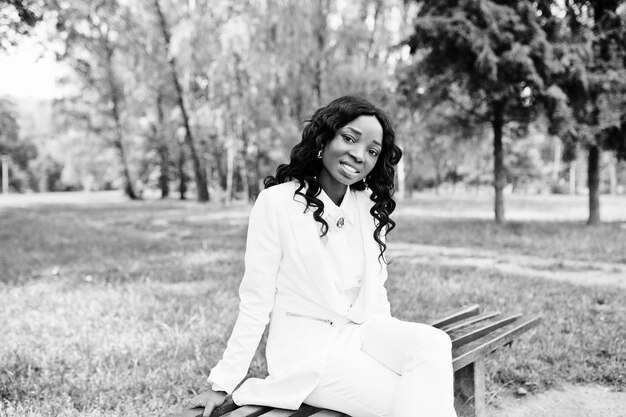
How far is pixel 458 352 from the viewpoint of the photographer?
7.64ft

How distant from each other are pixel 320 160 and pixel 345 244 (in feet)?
1.31

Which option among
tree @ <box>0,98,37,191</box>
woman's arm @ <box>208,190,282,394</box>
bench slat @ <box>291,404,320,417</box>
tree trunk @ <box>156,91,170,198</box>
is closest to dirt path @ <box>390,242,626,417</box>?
bench slat @ <box>291,404,320,417</box>

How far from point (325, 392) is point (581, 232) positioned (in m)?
10.1

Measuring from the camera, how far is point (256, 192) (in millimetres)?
4500

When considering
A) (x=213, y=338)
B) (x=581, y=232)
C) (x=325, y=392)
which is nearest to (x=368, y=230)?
(x=325, y=392)

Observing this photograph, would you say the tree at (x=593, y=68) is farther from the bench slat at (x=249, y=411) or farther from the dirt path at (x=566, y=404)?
the bench slat at (x=249, y=411)

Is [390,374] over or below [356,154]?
below

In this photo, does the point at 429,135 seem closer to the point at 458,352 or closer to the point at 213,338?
the point at 213,338

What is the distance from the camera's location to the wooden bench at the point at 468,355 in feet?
6.41

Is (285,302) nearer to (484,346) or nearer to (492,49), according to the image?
(484,346)

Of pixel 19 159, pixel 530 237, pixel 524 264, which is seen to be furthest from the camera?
pixel 19 159

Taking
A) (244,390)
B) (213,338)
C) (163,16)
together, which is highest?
(163,16)

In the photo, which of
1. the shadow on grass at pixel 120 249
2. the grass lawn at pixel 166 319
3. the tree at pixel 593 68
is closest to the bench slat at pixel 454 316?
the grass lawn at pixel 166 319

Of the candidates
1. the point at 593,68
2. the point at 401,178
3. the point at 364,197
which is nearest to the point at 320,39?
the point at 593,68
